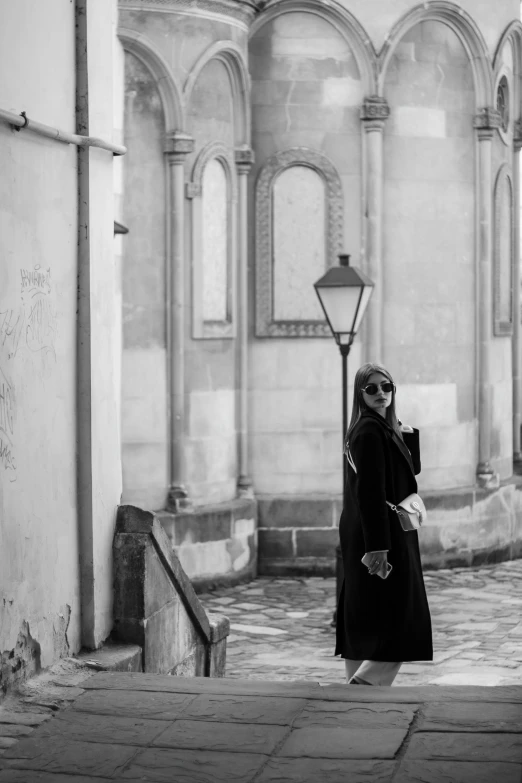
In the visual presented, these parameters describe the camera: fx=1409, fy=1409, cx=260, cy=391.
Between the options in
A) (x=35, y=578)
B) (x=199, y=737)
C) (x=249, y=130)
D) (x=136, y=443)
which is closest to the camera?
(x=199, y=737)

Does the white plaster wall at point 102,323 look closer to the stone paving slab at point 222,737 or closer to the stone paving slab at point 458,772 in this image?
the stone paving slab at point 222,737

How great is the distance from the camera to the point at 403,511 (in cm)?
646

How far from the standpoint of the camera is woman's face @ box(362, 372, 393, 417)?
258 inches

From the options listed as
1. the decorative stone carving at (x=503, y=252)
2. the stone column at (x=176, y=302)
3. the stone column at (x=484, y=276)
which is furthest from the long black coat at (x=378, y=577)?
the decorative stone carving at (x=503, y=252)

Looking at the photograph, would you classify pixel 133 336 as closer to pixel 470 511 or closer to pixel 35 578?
pixel 470 511

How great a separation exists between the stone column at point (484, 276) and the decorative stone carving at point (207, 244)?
289cm

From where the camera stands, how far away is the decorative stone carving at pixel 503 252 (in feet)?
52.2

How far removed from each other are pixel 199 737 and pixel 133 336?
8.76m

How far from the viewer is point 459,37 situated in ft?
50.5

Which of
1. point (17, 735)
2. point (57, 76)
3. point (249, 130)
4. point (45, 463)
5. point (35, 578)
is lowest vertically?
point (17, 735)

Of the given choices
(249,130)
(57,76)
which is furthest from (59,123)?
(249,130)

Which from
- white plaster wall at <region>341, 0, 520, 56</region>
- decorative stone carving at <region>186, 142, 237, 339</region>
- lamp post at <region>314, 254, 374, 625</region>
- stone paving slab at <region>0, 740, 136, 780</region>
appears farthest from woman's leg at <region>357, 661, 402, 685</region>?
white plaster wall at <region>341, 0, 520, 56</region>

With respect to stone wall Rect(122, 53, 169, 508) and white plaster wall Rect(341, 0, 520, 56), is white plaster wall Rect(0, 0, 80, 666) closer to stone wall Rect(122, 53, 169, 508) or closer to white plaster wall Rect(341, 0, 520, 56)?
stone wall Rect(122, 53, 169, 508)

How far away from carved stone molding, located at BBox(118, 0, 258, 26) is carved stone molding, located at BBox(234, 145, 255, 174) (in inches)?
49.2
